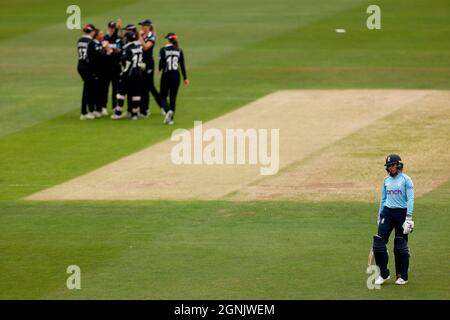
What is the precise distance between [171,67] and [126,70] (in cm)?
140

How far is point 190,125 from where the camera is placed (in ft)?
101

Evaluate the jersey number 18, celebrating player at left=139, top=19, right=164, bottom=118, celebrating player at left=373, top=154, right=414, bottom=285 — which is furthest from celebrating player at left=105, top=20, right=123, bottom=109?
celebrating player at left=373, top=154, right=414, bottom=285

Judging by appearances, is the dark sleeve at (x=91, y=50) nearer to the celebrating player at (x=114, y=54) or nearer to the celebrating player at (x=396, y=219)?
the celebrating player at (x=114, y=54)

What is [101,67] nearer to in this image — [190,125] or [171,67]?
[171,67]

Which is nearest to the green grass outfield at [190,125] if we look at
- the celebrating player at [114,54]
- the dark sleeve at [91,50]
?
the celebrating player at [114,54]

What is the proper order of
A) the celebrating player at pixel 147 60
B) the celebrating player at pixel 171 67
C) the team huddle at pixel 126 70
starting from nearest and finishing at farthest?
the celebrating player at pixel 171 67 → the team huddle at pixel 126 70 → the celebrating player at pixel 147 60

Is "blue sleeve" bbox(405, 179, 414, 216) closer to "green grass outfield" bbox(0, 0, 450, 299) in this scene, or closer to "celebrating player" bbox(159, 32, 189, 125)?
"green grass outfield" bbox(0, 0, 450, 299)

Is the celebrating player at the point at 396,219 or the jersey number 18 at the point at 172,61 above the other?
the jersey number 18 at the point at 172,61

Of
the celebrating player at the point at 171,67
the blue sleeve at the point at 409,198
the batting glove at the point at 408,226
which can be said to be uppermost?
the celebrating player at the point at 171,67

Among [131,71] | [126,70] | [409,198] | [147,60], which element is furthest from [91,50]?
[409,198]

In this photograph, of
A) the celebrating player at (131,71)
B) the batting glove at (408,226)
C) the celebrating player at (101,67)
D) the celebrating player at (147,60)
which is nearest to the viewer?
the batting glove at (408,226)

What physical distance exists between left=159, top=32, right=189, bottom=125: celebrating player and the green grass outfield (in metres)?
0.66

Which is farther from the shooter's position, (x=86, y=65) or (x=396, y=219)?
(x=86, y=65)

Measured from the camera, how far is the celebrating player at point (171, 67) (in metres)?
30.7
